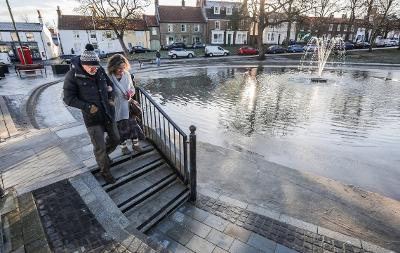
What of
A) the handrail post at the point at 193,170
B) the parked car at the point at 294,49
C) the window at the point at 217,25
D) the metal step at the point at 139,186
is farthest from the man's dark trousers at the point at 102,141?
the window at the point at 217,25

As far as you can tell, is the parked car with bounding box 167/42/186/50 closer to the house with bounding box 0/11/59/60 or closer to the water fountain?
the house with bounding box 0/11/59/60

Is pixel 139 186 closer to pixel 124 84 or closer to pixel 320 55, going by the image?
pixel 124 84

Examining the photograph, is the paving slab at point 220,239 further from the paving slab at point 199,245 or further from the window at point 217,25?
the window at point 217,25

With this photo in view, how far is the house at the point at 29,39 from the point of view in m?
41.0

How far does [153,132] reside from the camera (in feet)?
17.7

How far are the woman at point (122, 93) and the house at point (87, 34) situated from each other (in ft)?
144

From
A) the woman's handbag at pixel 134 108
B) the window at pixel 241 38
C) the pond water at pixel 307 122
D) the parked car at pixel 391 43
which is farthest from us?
the window at pixel 241 38

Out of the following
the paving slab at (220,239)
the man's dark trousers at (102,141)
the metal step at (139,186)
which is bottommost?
the paving slab at (220,239)

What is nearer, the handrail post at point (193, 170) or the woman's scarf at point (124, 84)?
the handrail post at point (193, 170)

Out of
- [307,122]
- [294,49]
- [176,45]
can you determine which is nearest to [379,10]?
[294,49]

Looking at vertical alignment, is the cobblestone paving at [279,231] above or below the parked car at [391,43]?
above

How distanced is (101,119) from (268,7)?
32162 mm

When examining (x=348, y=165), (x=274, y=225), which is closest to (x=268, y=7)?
(x=348, y=165)

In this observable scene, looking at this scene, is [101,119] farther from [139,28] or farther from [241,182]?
[139,28]
